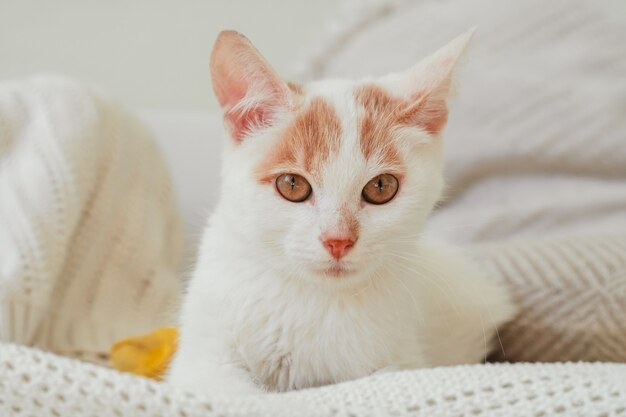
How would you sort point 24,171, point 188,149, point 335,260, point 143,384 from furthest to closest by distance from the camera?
1. point 188,149
2. point 24,171
3. point 335,260
4. point 143,384

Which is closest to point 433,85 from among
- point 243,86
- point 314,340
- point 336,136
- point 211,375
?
point 336,136

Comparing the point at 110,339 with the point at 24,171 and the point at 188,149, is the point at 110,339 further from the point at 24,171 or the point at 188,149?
the point at 188,149

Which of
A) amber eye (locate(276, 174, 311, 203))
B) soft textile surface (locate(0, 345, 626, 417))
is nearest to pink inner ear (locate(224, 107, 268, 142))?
amber eye (locate(276, 174, 311, 203))

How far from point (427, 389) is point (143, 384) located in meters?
0.31

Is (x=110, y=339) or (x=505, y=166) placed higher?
(x=505, y=166)

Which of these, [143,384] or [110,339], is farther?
[110,339]

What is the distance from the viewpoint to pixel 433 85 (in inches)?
33.7

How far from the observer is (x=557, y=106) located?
145cm

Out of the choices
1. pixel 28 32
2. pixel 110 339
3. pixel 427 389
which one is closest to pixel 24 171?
pixel 110 339

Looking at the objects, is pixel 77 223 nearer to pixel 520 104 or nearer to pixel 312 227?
pixel 312 227

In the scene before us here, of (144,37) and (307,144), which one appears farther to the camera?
(144,37)

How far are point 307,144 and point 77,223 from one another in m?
0.56

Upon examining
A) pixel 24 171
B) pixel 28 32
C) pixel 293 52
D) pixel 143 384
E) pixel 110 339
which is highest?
pixel 293 52

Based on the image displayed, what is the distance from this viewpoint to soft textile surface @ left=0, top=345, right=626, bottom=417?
0.63 meters
